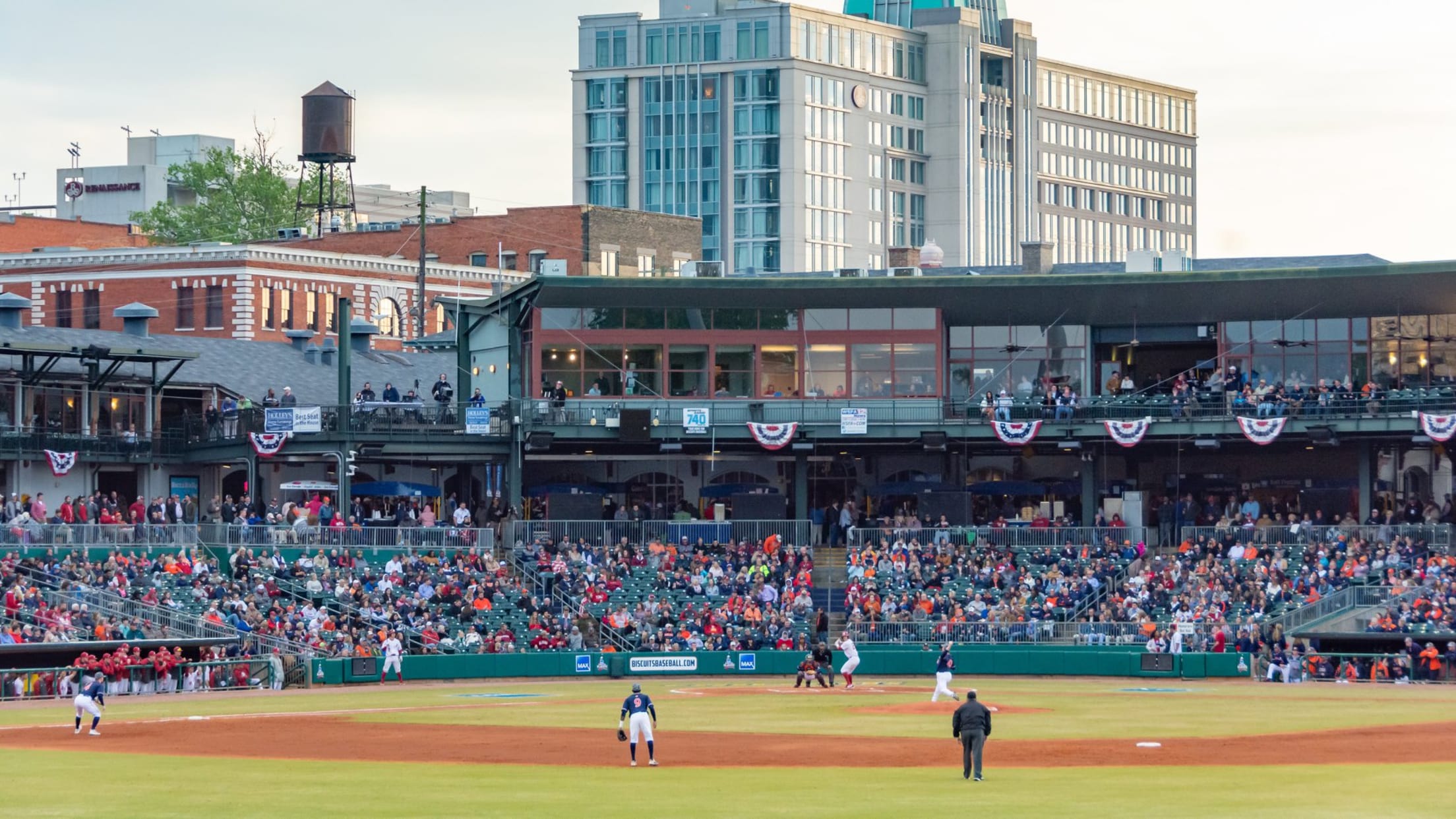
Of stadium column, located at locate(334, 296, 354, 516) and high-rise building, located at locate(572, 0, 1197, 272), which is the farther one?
high-rise building, located at locate(572, 0, 1197, 272)

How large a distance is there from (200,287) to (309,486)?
3260 cm

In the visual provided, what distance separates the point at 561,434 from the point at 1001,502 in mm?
16605

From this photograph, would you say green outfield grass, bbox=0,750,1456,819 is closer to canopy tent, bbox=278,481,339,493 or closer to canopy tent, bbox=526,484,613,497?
canopy tent, bbox=278,481,339,493

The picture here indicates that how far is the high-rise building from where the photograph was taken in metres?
158

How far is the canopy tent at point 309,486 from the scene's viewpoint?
70.4 meters

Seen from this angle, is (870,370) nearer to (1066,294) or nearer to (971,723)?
(1066,294)

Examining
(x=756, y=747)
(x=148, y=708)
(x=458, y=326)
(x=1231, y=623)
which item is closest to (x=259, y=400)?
(x=458, y=326)

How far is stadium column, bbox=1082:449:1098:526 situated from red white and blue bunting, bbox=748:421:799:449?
1049cm

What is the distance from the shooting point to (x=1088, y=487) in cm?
7188

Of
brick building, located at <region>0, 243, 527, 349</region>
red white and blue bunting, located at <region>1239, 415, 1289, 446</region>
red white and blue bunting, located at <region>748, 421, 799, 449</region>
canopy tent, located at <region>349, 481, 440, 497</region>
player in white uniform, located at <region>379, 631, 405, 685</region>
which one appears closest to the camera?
player in white uniform, located at <region>379, 631, 405, 685</region>

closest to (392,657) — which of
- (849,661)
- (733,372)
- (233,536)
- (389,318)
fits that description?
(233,536)

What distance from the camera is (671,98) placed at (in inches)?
6220

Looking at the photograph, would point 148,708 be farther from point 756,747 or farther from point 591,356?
point 591,356

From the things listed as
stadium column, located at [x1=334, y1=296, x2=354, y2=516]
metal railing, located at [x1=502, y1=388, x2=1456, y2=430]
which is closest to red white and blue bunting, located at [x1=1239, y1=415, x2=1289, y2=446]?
metal railing, located at [x1=502, y1=388, x2=1456, y2=430]
